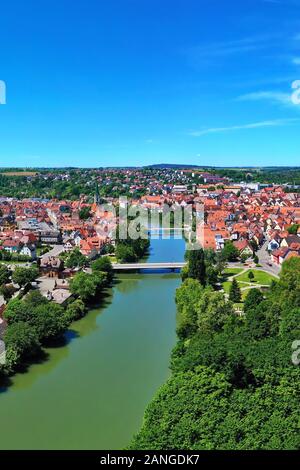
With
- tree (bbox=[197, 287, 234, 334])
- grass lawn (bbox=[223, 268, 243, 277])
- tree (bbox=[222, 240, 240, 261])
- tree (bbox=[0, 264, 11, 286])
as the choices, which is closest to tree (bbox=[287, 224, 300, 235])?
tree (bbox=[222, 240, 240, 261])

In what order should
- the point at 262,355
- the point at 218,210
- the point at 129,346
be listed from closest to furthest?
the point at 262,355 → the point at 129,346 → the point at 218,210

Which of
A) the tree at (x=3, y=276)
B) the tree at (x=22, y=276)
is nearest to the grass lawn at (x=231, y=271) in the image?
the tree at (x=22, y=276)

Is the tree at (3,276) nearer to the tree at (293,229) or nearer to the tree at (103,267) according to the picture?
the tree at (103,267)

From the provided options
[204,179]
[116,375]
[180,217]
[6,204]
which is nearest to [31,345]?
[116,375]

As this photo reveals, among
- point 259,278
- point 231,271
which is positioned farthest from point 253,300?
point 231,271

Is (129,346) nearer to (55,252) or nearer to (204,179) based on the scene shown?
(55,252)

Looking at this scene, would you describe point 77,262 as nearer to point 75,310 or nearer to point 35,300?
point 75,310

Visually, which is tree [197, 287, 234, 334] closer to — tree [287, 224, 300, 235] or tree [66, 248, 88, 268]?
tree [66, 248, 88, 268]
